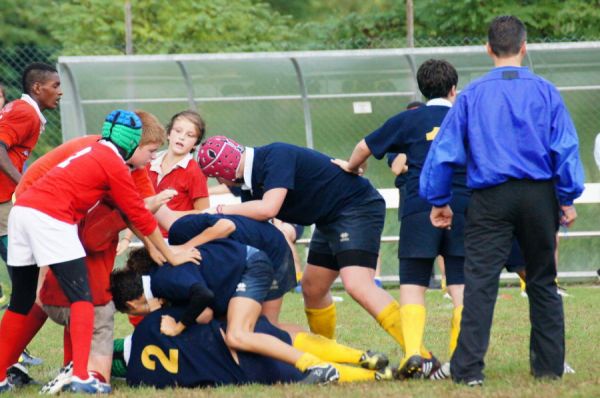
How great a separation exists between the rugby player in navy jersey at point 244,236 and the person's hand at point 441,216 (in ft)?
3.64

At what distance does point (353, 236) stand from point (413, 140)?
0.71 metres

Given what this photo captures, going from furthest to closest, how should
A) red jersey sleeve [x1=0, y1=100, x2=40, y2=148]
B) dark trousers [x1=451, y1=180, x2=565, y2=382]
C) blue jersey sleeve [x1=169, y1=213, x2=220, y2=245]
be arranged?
red jersey sleeve [x1=0, y1=100, x2=40, y2=148] → blue jersey sleeve [x1=169, y1=213, x2=220, y2=245] → dark trousers [x1=451, y1=180, x2=565, y2=382]

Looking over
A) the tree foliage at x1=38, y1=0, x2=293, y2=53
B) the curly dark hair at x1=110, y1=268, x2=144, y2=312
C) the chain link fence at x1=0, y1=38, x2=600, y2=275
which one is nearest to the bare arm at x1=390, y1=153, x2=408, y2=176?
the chain link fence at x1=0, y1=38, x2=600, y2=275

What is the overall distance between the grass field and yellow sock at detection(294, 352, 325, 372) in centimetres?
15

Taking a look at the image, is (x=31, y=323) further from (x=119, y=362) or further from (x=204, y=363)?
(x=204, y=363)

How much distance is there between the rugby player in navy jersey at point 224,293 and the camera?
20.6ft

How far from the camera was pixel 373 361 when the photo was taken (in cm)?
647

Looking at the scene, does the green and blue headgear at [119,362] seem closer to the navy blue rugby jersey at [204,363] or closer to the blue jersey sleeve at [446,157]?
the navy blue rugby jersey at [204,363]

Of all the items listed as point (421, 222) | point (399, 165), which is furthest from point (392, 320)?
point (399, 165)

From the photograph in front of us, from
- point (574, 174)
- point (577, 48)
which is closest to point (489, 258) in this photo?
point (574, 174)

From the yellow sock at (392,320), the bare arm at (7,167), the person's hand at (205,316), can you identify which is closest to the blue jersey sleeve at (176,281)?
the person's hand at (205,316)

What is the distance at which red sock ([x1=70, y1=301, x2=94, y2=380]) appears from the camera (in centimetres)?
614

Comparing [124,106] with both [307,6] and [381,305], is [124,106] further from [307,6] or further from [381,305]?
[307,6]

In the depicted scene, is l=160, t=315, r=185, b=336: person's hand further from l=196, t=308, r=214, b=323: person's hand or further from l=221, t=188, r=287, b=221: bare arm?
l=221, t=188, r=287, b=221: bare arm
